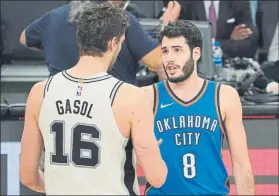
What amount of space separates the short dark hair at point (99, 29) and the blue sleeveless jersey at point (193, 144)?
33.5 inches

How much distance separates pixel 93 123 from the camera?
2982 millimetres

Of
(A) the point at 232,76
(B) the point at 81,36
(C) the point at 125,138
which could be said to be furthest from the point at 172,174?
(A) the point at 232,76

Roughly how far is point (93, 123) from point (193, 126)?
95cm

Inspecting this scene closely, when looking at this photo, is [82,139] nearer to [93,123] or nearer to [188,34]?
[93,123]

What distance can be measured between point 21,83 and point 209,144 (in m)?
3.18

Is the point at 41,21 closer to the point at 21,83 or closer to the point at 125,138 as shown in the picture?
the point at 21,83

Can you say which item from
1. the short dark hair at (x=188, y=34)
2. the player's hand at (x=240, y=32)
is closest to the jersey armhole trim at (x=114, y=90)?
the short dark hair at (x=188, y=34)

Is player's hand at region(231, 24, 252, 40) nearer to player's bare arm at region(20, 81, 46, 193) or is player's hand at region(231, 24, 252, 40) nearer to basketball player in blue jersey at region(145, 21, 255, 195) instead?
basketball player in blue jersey at region(145, 21, 255, 195)

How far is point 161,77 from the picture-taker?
212 inches

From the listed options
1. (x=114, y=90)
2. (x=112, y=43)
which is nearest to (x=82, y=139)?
(x=114, y=90)

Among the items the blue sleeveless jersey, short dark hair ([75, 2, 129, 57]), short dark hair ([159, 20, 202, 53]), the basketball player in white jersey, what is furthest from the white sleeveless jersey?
short dark hair ([159, 20, 202, 53])

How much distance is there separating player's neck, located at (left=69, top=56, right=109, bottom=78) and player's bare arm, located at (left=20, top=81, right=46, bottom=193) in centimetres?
18

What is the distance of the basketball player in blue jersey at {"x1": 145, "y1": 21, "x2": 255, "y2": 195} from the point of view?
3.73 metres

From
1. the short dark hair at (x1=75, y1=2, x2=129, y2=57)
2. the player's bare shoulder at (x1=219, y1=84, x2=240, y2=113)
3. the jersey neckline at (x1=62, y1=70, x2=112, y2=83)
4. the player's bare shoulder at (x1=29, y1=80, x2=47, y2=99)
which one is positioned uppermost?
the short dark hair at (x1=75, y1=2, x2=129, y2=57)
